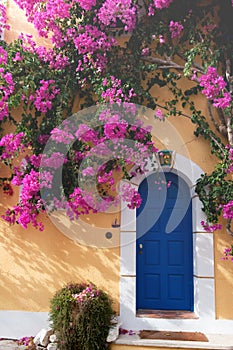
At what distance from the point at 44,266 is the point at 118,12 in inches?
153

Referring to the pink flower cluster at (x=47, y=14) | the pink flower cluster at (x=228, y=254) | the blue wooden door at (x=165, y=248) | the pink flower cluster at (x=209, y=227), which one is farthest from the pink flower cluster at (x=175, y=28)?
the pink flower cluster at (x=228, y=254)

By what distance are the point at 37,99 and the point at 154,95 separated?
5.89 feet

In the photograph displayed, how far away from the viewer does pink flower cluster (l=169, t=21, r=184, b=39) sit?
18.4 ft

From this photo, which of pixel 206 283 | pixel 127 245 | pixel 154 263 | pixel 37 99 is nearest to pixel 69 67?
pixel 37 99

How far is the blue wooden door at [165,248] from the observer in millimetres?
5422

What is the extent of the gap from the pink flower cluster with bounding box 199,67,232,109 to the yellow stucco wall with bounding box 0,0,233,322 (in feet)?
1.74

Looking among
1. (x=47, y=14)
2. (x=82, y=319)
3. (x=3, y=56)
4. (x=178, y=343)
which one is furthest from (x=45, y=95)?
(x=178, y=343)

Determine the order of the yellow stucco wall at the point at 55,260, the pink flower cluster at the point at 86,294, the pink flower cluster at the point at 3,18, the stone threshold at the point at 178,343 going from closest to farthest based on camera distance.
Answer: the stone threshold at the point at 178,343 → the pink flower cluster at the point at 86,294 → the yellow stucco wall at the point at 55,260 → the pink flower cluster at the point at 3,18

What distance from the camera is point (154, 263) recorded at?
5.52m

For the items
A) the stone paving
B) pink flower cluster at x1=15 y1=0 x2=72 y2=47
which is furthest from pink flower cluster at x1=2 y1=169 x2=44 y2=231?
pink flower cluster at x1=15 y1=0 x2=72 y2=47

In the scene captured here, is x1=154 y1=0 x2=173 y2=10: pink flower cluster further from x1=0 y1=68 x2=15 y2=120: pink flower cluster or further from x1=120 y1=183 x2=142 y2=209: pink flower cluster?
x1=120 y1=183 x2=142 y2=209: pink flower cluster

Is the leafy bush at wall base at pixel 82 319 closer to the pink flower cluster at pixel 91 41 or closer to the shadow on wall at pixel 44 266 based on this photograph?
the shadow on wall at pixel 44 266

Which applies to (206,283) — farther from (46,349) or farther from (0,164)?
(0,164)

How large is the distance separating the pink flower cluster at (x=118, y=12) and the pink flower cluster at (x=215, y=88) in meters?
1.40
